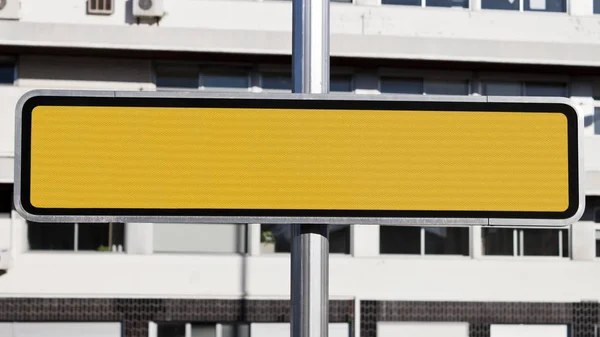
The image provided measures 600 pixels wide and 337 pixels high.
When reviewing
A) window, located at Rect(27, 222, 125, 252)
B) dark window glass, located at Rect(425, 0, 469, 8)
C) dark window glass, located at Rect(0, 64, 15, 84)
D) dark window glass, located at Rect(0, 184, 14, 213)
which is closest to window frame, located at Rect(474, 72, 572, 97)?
dark window glass, located at Rect(425, 0, 469, 8)

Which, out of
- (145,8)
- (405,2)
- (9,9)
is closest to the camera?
(145,8)

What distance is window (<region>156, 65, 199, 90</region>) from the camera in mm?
15031

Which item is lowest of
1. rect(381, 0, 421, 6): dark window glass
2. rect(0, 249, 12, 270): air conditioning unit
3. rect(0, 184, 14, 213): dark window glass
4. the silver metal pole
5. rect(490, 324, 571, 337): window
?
rect(490, 324, 571, 337): window

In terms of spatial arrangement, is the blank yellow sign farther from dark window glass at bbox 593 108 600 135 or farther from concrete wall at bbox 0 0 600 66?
dark window glass at bbox 593 108 600 135

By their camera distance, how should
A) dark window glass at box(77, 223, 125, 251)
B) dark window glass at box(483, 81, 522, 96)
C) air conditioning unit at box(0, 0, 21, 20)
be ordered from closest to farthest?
air conditioning unit at box(0, 0, 21, 20) < dark window glass at box(77, 223, 125, 251) < dark window glass at box(483, 81, 522, 96)

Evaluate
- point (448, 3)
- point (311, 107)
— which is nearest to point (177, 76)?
point (448, 3)

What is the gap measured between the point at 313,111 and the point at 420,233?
13.5 m

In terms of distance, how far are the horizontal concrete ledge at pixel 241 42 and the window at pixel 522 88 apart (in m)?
0.93

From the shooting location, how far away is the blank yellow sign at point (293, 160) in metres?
2.03

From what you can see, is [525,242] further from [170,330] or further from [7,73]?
[7,73]

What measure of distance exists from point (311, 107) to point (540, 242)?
1454 centimetres

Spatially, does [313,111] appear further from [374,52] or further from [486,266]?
[486,266]

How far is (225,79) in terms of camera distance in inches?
599

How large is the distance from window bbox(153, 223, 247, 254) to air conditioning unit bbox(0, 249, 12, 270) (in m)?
2.68
